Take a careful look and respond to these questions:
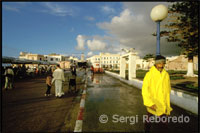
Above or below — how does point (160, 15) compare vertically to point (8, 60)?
above

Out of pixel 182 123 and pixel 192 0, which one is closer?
pixel 182 123

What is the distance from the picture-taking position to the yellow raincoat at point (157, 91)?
233 centimetres

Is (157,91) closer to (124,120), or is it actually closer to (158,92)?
(158,92)

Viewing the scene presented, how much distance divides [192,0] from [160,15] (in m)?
2.71

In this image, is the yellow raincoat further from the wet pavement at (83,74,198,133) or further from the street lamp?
the street lamp

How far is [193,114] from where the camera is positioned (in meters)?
4.09

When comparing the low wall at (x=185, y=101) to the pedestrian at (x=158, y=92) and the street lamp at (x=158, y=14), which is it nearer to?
the street lamp at (x=158, y=14)

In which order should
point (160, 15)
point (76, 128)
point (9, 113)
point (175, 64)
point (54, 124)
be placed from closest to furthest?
1. point (76, 128)
2. point (54, 124)
3. point (160, 15)
4. point (9, 113)
5. point (175, 64)

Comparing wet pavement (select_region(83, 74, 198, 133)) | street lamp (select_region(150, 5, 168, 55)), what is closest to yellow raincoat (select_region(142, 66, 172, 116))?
wet pavement (select_region(83, 74, 198, 133))

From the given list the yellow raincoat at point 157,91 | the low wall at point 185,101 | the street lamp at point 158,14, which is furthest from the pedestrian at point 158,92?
the low wall at point 185,101

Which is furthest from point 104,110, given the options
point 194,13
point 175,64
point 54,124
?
point 175,64

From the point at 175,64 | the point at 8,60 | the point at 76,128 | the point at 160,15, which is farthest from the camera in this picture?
the point at 175,64

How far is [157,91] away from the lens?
238 centimetres

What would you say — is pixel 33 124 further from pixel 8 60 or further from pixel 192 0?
pixel 8 60
